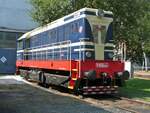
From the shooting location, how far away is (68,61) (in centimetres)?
1817

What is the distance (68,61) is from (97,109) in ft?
16.1

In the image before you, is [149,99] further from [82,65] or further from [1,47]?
[1,47]

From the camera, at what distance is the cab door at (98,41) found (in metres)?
18.1

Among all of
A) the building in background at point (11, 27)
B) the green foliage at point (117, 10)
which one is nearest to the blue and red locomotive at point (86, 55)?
the green foliage at point (117, 10)

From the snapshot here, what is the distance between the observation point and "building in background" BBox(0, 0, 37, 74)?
43628 millimetres

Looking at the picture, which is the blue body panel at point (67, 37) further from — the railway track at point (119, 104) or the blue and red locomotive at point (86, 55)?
the railway track at point (119, 104)

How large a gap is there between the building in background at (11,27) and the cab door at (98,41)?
25.9 meters

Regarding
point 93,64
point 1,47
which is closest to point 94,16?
point 93,64

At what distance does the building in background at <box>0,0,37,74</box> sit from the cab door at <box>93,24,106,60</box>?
1019 inches

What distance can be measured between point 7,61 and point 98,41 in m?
26.9

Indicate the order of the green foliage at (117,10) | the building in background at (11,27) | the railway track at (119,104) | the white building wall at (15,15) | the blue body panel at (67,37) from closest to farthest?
1. the railway track at (119,104)
2. the blue body panel at (67,37)
3. the green foliage at (117,10)
4. the building in background at (11,27)
5. the white building wall at (15,15)

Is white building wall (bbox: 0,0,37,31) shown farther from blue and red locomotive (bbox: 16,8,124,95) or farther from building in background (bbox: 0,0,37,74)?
blue and red locomotive (bbox: 16,8,124,95)

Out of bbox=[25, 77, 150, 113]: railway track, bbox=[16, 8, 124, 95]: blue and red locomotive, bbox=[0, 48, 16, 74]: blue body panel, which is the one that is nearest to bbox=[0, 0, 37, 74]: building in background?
bbox=[0, 48, 16, 74]: blue body panel

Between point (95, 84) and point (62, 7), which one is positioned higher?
point (62, 7)
